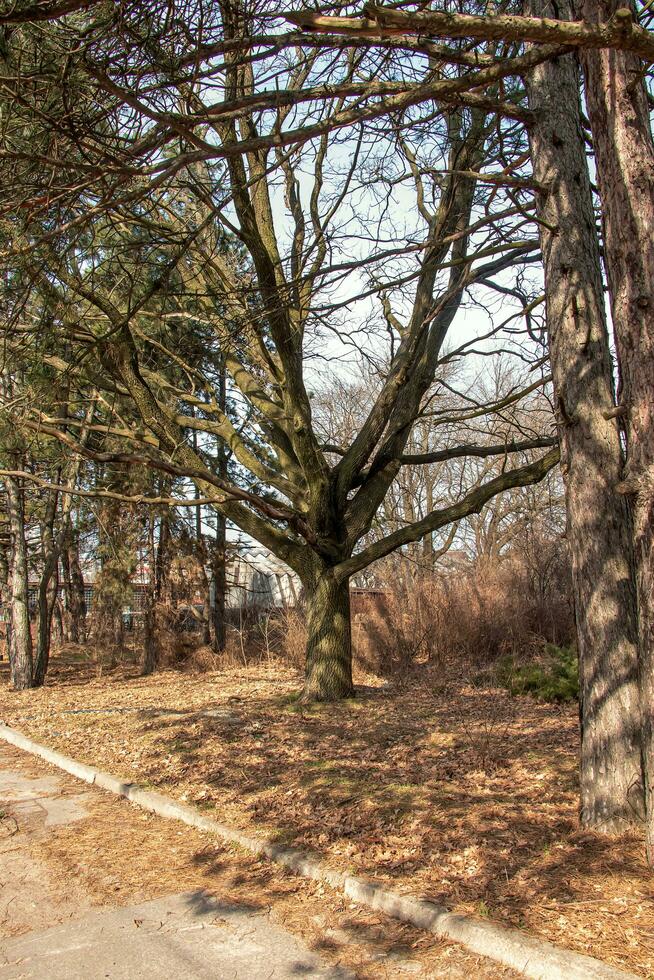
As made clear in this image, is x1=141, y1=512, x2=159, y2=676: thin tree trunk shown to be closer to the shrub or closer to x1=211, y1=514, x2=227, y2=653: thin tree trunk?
x1=211, y1=514, x2=227, y2=653: thin tree trunk

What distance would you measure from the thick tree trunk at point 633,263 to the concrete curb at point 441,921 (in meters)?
0.97


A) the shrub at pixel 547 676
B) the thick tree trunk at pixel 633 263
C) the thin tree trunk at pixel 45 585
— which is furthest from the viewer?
the thin tree trunk at pixel 45 585

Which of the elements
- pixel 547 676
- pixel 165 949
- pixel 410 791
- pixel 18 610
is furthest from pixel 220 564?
pixel 165 949

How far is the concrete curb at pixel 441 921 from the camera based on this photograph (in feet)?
10.9

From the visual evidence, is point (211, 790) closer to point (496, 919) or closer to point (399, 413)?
point (496, 919)

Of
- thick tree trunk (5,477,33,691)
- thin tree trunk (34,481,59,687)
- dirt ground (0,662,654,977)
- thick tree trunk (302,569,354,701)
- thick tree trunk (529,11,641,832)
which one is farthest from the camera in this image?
thin tree trunk (34,481,59,687)

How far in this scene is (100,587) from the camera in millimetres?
19203

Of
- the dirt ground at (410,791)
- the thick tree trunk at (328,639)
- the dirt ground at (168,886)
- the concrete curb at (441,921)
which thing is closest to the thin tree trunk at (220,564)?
the dirt ground at (410,791)

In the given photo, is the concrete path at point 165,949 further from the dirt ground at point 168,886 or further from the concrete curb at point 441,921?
the concrete curb at point 441,921

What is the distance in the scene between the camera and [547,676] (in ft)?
35.1

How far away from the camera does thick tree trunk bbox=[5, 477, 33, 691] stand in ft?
49.2

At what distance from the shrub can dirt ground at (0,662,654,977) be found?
310 millimetres

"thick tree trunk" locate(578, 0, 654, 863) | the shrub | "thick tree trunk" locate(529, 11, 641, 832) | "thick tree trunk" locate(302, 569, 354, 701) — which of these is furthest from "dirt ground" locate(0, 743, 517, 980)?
the shrub

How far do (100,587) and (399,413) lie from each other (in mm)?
11024
